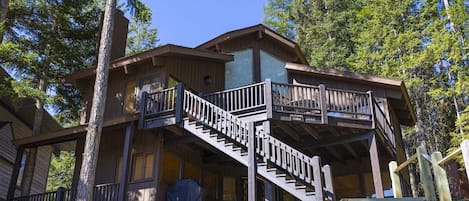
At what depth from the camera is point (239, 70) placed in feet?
50.8

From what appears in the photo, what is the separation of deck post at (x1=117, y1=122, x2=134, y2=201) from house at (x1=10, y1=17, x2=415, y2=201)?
0.03 m

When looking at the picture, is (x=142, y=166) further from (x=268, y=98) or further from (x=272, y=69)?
(x=272, y=69)

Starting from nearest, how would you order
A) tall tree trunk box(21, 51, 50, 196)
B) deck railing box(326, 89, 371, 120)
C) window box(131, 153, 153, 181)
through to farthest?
1. deck railing box(326, 89, 371, 120)
2. window box(131, 153, 153, 181)
3. tall tree trunk box(21, 51, 50, 196)

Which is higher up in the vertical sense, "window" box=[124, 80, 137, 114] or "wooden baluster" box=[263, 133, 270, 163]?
"window" box=[124, 80, 137, 114]

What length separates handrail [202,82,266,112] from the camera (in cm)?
1176

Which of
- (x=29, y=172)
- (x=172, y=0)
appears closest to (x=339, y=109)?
(x=172, y=0)

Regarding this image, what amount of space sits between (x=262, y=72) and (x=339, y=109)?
4161 mm

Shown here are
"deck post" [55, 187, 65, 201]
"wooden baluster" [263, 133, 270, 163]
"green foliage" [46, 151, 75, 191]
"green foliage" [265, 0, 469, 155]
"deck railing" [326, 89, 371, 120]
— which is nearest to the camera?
"wooden baluster" [263, 133, 270, 163]

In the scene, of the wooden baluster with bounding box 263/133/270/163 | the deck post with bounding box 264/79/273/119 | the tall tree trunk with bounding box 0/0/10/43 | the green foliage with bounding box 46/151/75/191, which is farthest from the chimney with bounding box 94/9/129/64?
the green foliage with bounding box 46/151/75/191

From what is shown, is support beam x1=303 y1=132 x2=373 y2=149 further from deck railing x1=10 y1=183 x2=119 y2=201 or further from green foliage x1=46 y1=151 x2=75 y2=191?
green foliage x1=46 y1=151 x2=75 y2=191

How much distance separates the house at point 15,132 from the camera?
16.2m

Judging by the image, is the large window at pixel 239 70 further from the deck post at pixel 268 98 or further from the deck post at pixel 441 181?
the deck post at pixel 441 181

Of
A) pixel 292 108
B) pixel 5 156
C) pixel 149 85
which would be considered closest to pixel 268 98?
pixel 292 108

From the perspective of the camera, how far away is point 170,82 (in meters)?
14.0
